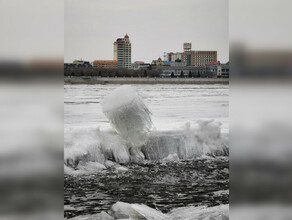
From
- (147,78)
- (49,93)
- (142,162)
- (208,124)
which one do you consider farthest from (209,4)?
(49,93)

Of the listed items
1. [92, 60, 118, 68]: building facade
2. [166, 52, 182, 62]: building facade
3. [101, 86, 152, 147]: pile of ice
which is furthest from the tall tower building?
[166, 52, 182, 62]: building facade

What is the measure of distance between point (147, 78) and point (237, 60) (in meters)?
1.08

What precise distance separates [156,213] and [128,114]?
32.1 inches

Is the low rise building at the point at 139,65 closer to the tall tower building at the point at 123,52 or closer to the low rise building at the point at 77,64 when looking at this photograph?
the tall tower building at the point at 123,52

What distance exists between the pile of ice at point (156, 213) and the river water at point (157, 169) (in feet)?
0.14

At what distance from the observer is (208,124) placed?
10.6 ft

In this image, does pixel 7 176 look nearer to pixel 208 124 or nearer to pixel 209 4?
pixel 208 124

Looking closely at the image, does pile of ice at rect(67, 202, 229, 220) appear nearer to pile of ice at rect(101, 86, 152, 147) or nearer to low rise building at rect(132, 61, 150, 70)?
pile of ice at rect(101, 86, 152, 147)

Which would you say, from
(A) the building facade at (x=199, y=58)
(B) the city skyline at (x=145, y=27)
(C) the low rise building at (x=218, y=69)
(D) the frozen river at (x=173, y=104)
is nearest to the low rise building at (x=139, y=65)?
(B) the city skyline at (x=145, y=27)

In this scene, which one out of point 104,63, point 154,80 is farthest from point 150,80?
point 104,63

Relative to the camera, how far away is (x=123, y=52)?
10.3ft

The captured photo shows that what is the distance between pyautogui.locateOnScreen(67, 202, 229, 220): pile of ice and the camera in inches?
113

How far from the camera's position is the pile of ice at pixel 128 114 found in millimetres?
3152

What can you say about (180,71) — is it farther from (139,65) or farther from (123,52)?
(123,52)
